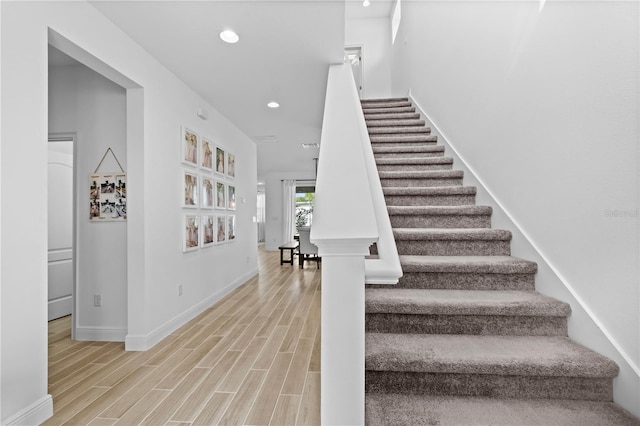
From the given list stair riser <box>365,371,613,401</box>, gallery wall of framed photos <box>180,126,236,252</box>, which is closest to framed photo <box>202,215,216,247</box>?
gallery wall of framed photos <box>180,126,236,252</box>

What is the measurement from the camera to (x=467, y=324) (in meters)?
1.51

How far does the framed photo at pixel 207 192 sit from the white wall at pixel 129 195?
20.7 inches

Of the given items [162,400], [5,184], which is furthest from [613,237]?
[5,184]

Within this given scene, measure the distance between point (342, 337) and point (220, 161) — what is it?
3.80 metres

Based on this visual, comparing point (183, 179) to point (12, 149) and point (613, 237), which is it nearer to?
point (12, 149)

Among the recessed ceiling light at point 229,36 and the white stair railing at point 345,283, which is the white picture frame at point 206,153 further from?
the white stair railing at point 345,283

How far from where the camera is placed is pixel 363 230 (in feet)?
2.80

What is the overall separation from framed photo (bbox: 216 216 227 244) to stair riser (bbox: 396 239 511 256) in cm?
278

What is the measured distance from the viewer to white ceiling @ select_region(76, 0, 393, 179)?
85.8 inches

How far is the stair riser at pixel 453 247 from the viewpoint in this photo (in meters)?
2.03

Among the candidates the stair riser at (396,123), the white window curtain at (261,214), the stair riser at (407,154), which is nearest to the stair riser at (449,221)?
the stair riser at (407,154)

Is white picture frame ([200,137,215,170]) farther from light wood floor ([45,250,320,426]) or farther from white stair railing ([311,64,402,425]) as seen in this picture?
white stair railing ([311,64,402,425])

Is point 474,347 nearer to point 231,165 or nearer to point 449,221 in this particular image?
point 449,221

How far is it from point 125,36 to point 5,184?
1.55 m
